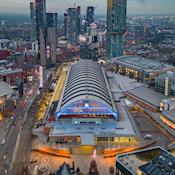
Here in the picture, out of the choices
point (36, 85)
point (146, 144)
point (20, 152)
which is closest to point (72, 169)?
point (20, 152)

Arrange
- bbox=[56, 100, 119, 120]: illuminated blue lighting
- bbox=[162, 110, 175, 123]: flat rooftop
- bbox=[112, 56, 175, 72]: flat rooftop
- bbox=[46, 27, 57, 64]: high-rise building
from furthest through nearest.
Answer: bbox=[46, 27, 57, 64]: high-rise building, bbox=[112, 56, 175, 72]: flat rooftop, bbox=[162, 110, 175, 123]: flat rooftop, bbox=[56, 100, 119, 120]: illuminated blue lighting

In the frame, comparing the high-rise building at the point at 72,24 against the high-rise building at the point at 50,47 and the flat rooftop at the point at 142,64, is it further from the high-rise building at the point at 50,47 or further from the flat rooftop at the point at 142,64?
the flat rooftop at the point at 142,64

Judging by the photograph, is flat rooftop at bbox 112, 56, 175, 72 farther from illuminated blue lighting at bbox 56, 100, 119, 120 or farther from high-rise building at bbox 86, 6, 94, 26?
high-rise building at bbox 86, 6, 94, 26

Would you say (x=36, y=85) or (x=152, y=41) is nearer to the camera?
(x=36, y=85)

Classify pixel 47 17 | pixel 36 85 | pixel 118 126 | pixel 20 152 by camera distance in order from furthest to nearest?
pixel 47 17 < pixel 36 85 < pixel 118 126 < pixel 20 152

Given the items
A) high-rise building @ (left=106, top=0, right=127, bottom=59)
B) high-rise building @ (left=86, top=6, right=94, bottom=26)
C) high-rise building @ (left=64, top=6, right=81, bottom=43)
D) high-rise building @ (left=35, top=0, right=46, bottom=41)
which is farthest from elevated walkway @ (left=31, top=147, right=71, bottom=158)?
high-rise building @ (left=86, top=6, right=94, bottom=26)

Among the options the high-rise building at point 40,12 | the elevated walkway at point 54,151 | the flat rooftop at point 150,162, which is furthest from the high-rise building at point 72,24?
the flat rooftop at point 150,162

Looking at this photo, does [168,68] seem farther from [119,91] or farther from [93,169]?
[93,169]
